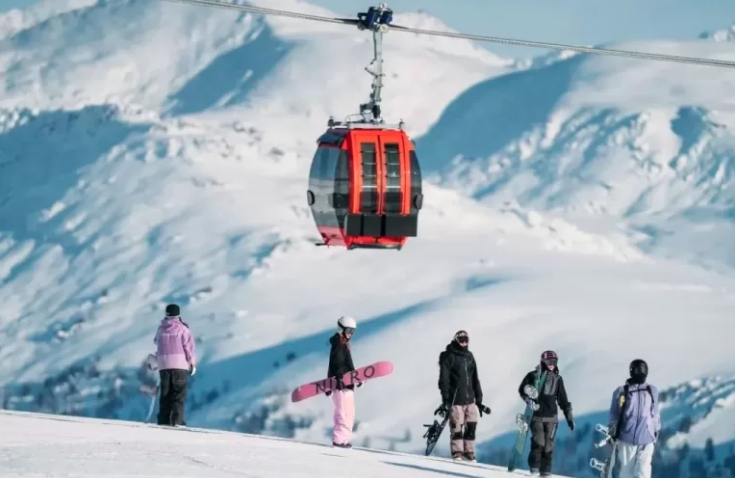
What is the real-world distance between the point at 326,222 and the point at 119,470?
9.39m

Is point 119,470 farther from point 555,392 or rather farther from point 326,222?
point 326,222

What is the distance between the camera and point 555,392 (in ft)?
82.9

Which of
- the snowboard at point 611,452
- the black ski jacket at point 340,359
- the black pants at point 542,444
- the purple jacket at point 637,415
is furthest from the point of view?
the black ski jacket at point 340,359

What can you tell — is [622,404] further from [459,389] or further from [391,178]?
[391,178]

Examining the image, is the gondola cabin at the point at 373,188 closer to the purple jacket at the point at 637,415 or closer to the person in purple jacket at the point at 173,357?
the person in purple jacket at the point at 173,357

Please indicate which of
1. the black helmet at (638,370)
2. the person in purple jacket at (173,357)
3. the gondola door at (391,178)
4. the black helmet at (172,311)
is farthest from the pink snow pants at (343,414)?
the black helmet at (638,370)

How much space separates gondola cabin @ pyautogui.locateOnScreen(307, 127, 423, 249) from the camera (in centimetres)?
2872

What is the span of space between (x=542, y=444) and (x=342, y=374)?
3.52 m

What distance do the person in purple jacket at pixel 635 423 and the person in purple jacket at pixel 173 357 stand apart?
789cm

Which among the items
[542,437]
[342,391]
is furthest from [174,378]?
[542,437]

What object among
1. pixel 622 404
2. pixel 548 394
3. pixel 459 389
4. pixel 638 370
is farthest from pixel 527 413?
pixel 638 370

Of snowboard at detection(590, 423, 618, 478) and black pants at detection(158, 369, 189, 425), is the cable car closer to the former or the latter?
black pants at detection(158, 369, 189, 425)

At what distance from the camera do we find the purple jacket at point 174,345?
28.1m

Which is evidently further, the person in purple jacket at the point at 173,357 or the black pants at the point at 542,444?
the person in purple jacket at the point at 173,357
